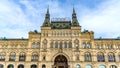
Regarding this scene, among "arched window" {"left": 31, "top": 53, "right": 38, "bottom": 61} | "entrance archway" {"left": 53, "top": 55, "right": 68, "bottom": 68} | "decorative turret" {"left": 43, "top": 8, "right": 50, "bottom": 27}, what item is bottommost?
"entrance archway" {"left": 53, "top": 55, "right": 68, "bottom": 68}

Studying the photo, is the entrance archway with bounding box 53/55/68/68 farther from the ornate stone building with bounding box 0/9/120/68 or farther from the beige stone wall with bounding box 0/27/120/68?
the beige stone wall with bounding box 0/27/120/68

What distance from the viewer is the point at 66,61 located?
73.2 meters

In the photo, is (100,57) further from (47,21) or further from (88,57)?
(47,21)

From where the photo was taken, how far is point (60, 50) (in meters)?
72.8

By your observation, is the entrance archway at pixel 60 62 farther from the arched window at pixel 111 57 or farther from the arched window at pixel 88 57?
the arched window at pixel 111 57

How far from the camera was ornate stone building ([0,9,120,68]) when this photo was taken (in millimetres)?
71438

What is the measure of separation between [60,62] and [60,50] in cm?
539

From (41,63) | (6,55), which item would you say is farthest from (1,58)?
(41,63)

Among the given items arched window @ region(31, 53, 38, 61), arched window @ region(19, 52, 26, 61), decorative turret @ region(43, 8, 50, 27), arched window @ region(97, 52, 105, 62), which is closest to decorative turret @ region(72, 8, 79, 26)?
decorative turret @ region(43, 8, 50, 27)

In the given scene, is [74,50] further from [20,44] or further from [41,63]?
[20,44]

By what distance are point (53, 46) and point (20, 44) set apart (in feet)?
49.4

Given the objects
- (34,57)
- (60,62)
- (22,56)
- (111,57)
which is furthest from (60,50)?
(111,57)

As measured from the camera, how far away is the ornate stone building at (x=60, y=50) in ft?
234

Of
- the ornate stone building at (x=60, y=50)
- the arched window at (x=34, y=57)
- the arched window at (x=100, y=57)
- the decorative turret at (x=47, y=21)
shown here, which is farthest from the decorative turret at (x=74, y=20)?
the arched window at (x=34, y=57)
